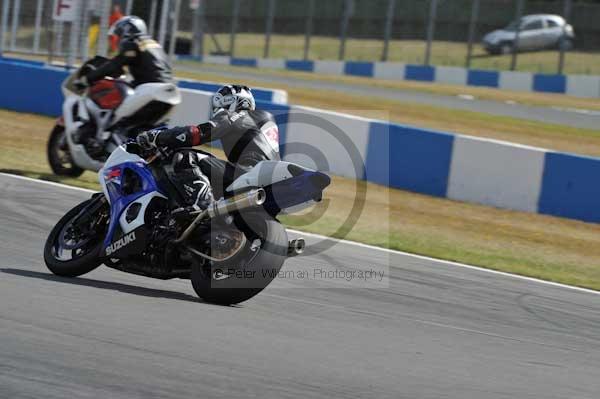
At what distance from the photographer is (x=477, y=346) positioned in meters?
6.45

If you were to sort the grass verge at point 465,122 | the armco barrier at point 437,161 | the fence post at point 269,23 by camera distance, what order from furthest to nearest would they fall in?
the fence post at point 269,23 → the grass verge at point 465,122 → the armco barrier at point 437,161

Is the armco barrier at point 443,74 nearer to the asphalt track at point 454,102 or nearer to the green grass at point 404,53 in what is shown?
the green grass at point 404,53

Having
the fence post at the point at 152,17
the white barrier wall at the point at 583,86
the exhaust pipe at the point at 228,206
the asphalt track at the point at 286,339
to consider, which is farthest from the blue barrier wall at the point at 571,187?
the white barrier wall at the point at 583,86

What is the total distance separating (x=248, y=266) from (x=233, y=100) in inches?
42.1

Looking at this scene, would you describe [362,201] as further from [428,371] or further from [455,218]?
[428,371]

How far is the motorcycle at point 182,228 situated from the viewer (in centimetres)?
611

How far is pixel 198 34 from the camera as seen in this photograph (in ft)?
121

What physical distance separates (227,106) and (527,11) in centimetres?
2482

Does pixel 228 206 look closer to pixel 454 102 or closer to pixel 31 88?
pixel 31 88

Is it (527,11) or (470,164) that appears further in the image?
(527,11)

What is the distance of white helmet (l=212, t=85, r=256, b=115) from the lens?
6.70m

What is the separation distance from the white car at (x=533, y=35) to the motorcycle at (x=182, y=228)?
23.8 m

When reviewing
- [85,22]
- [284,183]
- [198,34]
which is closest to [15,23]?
[85,22]

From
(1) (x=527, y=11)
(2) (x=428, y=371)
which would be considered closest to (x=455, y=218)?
(2) (x=428, y=371)
